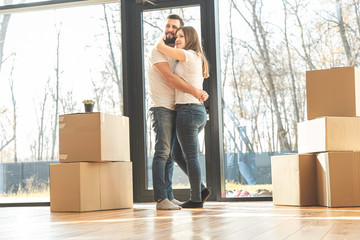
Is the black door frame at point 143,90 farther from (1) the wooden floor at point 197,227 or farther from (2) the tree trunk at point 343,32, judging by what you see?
(1) the wooden floor at point 197,227

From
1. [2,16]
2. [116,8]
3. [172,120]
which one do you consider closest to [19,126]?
[2,16]

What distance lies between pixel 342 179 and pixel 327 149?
0.68 ft

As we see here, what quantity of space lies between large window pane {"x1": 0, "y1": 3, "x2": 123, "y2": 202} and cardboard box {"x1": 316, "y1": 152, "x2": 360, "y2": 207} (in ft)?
6.74

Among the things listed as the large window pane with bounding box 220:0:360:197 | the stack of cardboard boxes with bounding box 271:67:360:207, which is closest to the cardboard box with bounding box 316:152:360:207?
the stack of cardboard boxes with bounding box 271:67:360:207

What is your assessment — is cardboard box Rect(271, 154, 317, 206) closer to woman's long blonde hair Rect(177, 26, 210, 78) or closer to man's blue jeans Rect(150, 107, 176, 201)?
man's blue jeans Rect(150, 107, 176, 201)

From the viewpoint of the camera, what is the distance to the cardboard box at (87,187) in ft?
11.8

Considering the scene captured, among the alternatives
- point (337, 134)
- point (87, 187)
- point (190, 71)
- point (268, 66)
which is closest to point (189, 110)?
point (190, 71)

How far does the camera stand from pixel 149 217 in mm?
2924

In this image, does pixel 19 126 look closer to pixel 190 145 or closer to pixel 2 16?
pixel 2 16

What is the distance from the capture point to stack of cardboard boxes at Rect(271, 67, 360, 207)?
346 cm

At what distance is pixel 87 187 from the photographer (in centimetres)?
362

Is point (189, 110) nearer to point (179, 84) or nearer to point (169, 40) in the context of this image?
point (179, 84)

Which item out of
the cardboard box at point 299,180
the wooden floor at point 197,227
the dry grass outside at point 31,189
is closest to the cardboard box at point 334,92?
the cardboard box at point 299,180

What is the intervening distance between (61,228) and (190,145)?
4.09ft
